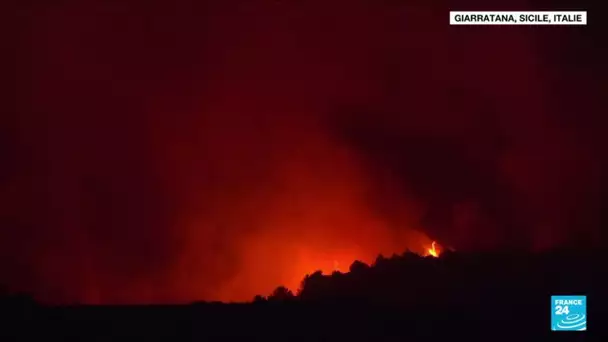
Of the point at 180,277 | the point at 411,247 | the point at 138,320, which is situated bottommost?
the point at 138,320

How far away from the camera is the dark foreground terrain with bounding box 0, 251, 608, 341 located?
5094 mm

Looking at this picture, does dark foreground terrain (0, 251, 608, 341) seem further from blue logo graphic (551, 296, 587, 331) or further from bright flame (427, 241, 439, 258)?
bright flame (427, 241, 439, 258)

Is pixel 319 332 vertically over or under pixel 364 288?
Result: under

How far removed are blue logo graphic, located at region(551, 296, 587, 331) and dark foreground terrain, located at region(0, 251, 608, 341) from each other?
1.8 inches

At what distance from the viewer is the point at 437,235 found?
6539mm

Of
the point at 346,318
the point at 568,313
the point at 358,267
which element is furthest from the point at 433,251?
the point at 346,318

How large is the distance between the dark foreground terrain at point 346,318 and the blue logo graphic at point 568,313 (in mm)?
45

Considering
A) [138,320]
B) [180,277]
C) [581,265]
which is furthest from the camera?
[180,277]

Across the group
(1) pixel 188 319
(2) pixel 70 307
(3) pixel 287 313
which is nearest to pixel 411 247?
(3) pixel 287 313

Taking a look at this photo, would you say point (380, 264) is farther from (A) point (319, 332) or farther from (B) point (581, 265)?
(B) point (581, 265)

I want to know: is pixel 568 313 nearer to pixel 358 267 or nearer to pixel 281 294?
pixel 358 267

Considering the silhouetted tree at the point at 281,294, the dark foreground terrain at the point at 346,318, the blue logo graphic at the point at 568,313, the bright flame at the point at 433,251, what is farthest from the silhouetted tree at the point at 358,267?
the blue logo graphic at the point at 568,313

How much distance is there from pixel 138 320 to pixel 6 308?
3.98 feet

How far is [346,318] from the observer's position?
520cm
